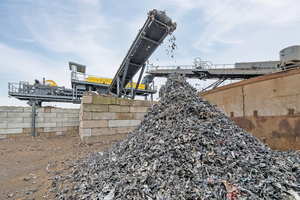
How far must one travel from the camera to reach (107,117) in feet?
21.2

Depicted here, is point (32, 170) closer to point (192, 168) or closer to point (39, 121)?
point (192, 168)

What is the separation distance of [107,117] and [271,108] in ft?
19.8

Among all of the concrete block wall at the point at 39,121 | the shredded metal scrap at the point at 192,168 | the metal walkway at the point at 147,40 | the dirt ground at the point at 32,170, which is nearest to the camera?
the shredded metal scrap at the point at 192,168

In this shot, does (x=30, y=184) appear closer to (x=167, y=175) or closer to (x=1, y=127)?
(x=167, y=175)

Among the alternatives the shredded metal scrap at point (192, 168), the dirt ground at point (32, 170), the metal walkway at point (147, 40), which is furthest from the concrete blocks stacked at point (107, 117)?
the metal walkway at point (147, 40)

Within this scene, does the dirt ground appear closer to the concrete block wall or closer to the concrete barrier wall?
the concrete block wall

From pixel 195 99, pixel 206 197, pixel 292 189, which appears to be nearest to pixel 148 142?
pixel 206 197

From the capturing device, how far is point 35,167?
3.94 meters

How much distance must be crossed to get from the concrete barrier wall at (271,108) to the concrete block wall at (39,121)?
945cm

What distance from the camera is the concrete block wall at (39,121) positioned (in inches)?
300

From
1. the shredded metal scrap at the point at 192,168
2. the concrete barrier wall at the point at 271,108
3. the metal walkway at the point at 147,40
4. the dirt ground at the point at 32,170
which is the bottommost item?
the dirt ground at the point at 32,170

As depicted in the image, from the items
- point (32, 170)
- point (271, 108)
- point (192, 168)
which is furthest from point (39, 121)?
point (271, 108)

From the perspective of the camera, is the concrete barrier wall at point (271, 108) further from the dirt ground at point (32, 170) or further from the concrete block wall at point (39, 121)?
the concrete block wall at point (39, 121)

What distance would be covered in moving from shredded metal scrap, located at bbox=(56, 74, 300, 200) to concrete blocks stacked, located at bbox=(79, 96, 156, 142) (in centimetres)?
266
